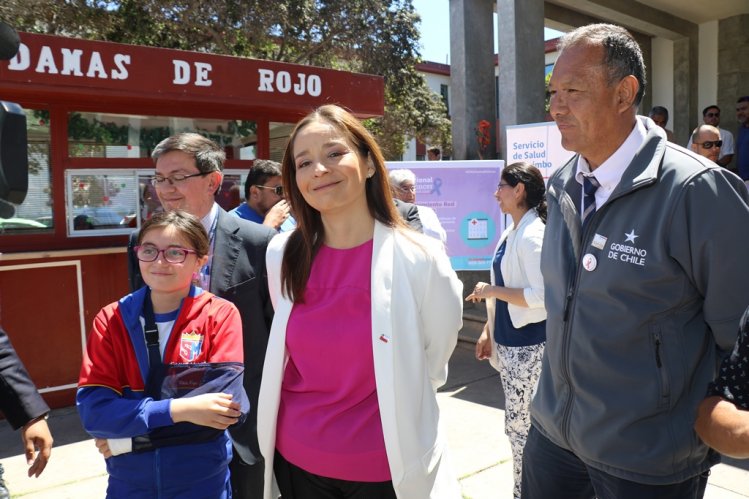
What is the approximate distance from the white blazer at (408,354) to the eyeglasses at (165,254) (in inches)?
17.2

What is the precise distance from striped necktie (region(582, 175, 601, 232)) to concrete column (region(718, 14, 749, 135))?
11633 millimetres

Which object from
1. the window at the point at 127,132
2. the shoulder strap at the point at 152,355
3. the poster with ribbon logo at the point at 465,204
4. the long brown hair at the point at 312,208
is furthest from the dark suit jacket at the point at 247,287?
the poster with ribbon logo at the point at 465,204

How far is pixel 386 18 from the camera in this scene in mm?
18516

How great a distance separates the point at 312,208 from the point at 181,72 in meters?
4.35

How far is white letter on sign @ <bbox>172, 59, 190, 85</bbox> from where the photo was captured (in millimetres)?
5930

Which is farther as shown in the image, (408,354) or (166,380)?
(166,380)

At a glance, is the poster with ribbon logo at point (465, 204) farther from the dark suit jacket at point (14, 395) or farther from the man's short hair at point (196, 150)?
the dark suit jacket at point (14, 395)

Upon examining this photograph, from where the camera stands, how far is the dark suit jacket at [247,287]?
2.58 meters

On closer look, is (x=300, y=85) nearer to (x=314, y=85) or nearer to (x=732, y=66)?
(x=314, y=85)

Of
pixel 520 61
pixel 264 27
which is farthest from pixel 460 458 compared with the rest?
pixel 264 27

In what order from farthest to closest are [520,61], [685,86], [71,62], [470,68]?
[685,86], [470,68], [520,61], [71,62]

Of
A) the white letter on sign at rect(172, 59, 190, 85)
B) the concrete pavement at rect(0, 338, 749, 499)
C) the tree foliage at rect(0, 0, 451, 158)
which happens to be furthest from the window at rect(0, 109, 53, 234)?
the tree foliage at rect(0, 0, 451, 158)

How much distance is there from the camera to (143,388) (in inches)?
85.9

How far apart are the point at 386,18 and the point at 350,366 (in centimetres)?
1813
